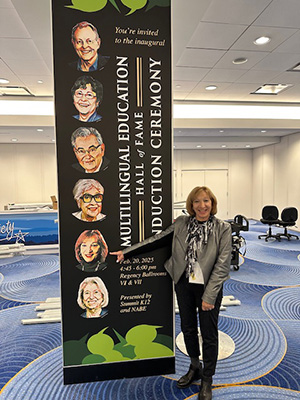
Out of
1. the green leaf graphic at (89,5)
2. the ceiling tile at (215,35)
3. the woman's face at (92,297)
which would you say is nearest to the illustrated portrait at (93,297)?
the woman's face at (92,297)

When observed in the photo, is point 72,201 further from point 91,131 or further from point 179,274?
point 179,274

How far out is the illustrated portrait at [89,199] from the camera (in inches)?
85.4

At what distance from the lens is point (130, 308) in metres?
2.30

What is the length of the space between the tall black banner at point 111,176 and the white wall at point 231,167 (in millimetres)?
9042

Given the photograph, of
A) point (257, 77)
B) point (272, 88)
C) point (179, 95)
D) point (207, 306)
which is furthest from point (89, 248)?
point (272, 88)

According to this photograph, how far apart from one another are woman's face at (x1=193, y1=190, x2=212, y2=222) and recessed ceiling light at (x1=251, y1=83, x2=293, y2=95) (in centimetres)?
485

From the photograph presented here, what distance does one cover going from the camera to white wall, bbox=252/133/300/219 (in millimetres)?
8898

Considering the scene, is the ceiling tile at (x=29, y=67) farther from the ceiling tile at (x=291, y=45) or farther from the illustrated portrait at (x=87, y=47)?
the ceiling tile at (x=291, y=45)

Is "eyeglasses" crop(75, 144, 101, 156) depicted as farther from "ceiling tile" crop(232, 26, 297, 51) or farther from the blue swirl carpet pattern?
"ceiling tile" crop(232, 26, 297, 51)

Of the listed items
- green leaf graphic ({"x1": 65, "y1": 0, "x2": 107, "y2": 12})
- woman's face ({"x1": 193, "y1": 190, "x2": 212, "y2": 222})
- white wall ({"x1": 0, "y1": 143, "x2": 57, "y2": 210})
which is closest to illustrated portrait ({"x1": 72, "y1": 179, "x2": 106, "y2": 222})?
woman's face ({"x1": 193, "y1": 190, "x2": 212, "y2": 222})

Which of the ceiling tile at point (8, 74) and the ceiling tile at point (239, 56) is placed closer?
the ceiling tile at point (239, 56)

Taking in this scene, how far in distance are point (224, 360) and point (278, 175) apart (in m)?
8.41

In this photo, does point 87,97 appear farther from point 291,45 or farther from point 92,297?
point 291,45

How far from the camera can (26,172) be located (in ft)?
33.3
